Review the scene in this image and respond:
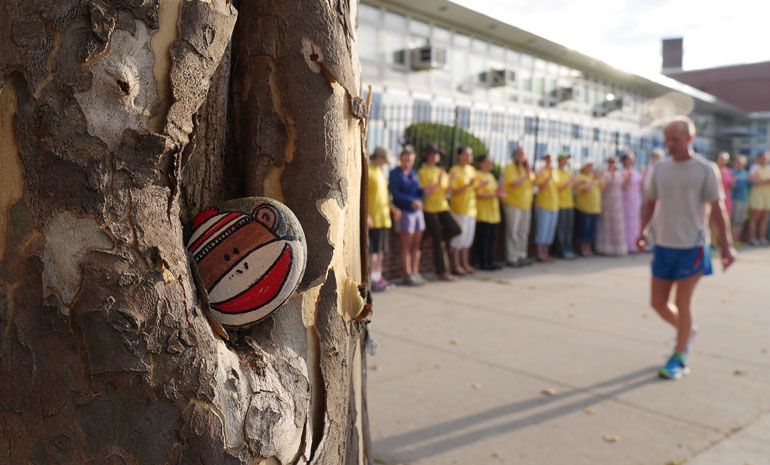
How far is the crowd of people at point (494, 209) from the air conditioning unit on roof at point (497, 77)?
9.92 meters

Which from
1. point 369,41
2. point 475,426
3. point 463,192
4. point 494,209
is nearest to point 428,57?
point 369,41

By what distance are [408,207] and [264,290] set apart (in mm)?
8254

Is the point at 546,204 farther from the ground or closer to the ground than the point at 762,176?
closer to the ground

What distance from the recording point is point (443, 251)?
34.7 ft

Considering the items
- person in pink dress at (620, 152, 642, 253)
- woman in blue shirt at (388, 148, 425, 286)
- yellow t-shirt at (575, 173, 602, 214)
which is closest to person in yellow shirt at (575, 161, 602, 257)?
yellow t-shirt at (575, 173, 602, 214)

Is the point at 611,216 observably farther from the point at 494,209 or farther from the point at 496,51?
the point at 496,51

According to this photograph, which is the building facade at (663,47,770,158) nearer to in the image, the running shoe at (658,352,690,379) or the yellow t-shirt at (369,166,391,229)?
the yellow t-shirt at (369,166,391,229)

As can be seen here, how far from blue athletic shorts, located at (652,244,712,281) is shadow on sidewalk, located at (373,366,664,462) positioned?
933 millimetres

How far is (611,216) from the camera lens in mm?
14672

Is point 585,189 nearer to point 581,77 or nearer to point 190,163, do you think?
point 190,163

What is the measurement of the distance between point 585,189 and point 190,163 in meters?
13.1

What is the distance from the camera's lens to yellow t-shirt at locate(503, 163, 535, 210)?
39.0 ft

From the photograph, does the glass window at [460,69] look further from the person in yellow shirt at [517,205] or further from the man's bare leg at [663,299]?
the man's bare leg at [663,299]

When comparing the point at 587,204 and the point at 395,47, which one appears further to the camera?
the point at 395,47
